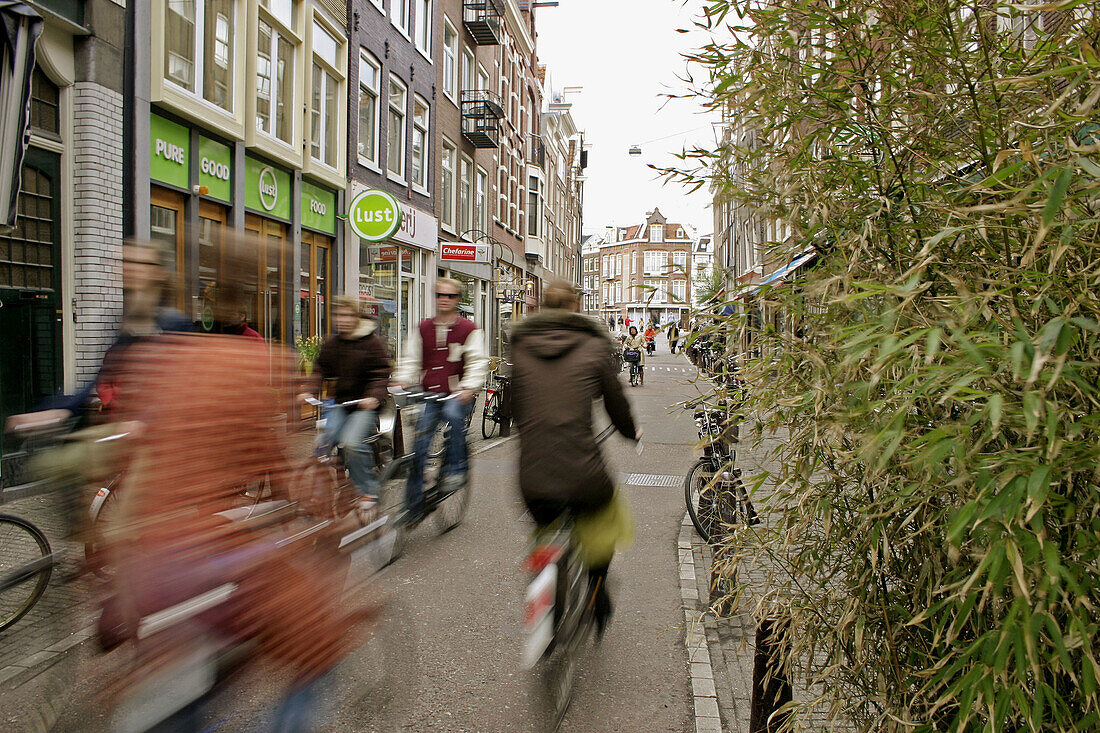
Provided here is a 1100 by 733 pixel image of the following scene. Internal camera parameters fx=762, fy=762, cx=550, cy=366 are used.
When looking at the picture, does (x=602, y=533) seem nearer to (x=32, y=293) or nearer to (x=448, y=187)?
(x=32, y=293)

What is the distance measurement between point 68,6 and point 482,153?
1942 cm

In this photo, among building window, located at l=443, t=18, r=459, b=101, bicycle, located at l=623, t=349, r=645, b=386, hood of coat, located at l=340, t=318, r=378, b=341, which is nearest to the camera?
hood of coat, located at l=340, t=318, r=378, b=341

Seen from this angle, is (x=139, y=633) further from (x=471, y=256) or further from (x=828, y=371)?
(x=471, y=256)

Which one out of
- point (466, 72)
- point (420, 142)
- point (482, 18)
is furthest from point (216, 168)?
point (466, 72)

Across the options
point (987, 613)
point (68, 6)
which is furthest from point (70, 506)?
point (68, 6)

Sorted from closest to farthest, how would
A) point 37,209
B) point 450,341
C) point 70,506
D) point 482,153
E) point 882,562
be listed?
point 882,562, point 70,506, point 450,341, point 37,209, point 482,153

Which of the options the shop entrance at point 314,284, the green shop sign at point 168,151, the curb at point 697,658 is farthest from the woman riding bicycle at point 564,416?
the shop entrance at point 314,284

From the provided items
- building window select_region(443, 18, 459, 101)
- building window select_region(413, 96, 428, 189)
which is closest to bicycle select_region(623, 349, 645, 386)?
building window select_region(413, 96, 428, 189)

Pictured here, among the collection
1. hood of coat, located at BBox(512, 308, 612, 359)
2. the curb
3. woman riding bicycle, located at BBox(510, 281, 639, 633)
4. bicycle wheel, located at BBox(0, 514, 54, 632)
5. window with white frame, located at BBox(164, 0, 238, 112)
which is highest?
window with white frame, located at BBox(164, 0, 238, 112)

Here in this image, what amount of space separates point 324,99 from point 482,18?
10.8 meters

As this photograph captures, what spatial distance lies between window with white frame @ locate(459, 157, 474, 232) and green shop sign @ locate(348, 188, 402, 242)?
11.1 meters

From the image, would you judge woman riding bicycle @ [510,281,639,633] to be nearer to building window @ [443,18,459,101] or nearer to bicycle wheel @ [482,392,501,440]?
bicycle wheel @ [482,392,501,440]

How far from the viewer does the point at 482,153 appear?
27016mm

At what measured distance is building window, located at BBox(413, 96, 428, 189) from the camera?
19.6 meters
